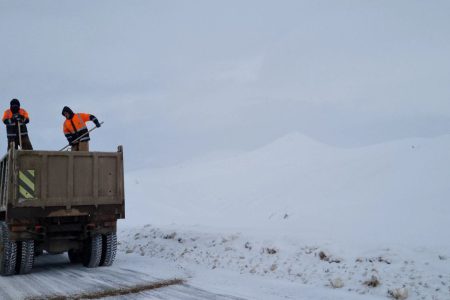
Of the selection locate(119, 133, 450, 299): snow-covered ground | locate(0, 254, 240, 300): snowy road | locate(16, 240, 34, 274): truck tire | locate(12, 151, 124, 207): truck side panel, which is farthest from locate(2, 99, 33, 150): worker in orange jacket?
locate(119, 133, 450, 299): snow-covered ground

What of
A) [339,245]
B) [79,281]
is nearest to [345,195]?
[339,245]

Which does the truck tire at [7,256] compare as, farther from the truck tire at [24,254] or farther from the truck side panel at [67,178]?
the truck side panel at [67,178]

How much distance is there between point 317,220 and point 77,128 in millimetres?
8505

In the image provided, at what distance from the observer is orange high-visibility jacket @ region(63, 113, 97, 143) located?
11.4 meters

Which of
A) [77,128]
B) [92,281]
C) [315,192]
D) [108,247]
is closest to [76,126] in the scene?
[77,128]

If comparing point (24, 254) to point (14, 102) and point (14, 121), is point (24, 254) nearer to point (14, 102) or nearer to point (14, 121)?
point (14, 121)

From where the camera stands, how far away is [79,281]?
28.7ft

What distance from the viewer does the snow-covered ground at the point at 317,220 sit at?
8.34 meters

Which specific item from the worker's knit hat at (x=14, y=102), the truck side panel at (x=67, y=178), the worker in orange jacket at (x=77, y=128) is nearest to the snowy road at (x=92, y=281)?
the truck side panel at (x=67, y=178)

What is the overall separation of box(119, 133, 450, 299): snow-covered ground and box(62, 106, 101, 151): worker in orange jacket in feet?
12.4

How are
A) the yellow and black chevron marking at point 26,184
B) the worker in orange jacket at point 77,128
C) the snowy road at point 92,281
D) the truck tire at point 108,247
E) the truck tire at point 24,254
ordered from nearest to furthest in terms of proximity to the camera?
the snowy road at point 92,281
the yellow and black chevron marking at point 26,184
the truck tire at point 24,254
the truck tire at point 108,247
the worker in orange jacket at point 77,128

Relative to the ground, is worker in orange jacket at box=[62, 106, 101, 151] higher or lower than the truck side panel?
higher

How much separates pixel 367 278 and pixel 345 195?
34.6ft

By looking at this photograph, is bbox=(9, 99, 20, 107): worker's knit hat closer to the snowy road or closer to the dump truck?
the dump truck
